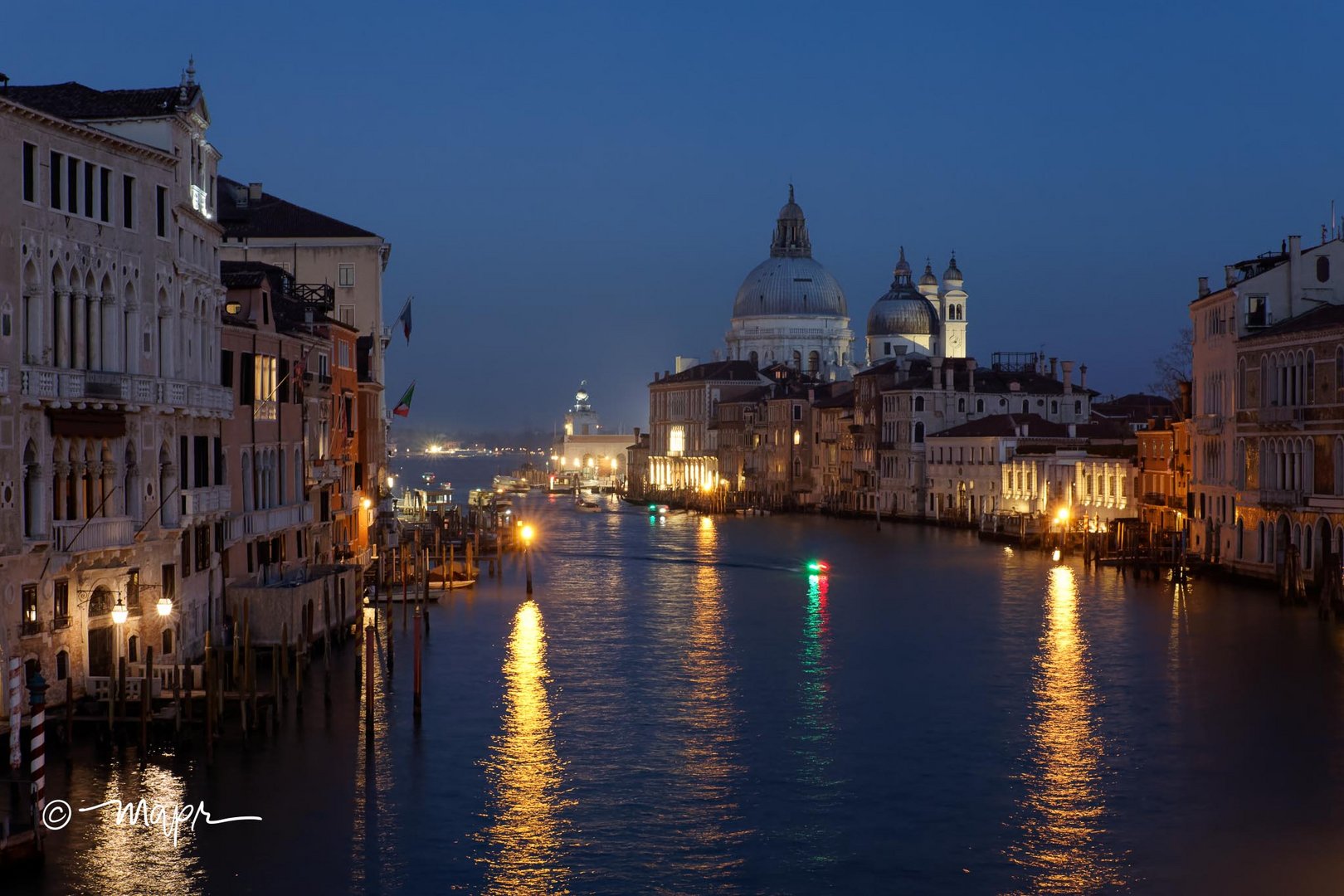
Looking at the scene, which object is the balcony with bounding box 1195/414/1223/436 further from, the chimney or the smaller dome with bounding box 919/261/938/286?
the smaller dome with bounding box 919/261/938/286

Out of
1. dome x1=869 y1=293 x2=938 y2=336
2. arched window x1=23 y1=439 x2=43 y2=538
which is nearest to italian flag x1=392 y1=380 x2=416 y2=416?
arched window x1=23 y1=439 x2=43 y2=538

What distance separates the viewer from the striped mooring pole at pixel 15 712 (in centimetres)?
1602

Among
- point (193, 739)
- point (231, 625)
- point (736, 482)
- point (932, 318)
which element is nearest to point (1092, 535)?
point (231, 625)

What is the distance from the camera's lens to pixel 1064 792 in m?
18.9

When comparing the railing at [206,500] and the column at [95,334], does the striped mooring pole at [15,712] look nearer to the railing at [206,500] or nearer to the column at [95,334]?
the column at [95,334]

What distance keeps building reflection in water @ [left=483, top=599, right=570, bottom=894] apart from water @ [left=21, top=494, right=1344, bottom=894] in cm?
4

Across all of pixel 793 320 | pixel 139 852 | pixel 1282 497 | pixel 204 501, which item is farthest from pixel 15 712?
pixel 793 320

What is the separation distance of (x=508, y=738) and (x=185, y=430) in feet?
17.6

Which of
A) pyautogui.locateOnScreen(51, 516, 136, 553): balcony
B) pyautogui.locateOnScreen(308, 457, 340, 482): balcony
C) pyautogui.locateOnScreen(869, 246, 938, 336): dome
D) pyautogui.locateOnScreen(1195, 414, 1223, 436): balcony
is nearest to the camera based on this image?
pyautogui.locateOnScreen(51, 516, 136, 553): balcony

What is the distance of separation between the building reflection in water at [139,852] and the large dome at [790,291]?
333 feet

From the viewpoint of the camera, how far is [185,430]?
22125mm

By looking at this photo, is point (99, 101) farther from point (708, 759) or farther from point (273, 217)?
point (273, 217)

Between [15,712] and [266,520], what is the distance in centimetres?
1083

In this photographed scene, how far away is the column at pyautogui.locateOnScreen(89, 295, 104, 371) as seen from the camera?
1931 cm
